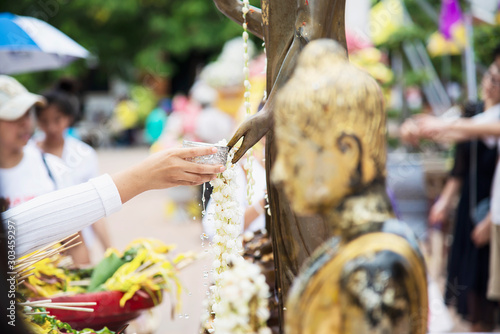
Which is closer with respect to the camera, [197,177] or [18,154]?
[197,177]

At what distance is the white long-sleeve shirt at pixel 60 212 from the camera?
1635 mm

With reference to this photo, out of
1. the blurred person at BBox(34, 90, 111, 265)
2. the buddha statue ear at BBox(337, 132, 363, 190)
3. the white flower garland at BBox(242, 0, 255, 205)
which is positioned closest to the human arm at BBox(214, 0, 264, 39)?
the white flower garland at BBox(242, 0, 255, 205)

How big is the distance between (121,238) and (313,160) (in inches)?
260

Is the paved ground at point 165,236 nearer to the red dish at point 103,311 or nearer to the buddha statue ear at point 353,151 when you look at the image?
the red dish at point 103,311

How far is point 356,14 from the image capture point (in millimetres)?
6707

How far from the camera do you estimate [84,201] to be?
166 centimetres

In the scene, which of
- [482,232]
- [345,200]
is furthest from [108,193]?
[482,232]

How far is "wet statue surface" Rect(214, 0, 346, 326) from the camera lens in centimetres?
160

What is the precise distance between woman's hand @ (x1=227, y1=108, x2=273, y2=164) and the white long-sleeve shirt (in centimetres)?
38

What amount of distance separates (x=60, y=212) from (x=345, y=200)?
947 mm

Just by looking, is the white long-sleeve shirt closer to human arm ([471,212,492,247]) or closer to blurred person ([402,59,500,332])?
blurred person ([402,59,500,332])

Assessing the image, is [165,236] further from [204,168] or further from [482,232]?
[204,168]

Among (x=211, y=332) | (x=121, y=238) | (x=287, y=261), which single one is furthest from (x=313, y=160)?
(x=121, y=238)

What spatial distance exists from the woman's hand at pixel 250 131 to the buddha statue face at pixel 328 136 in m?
0.56
